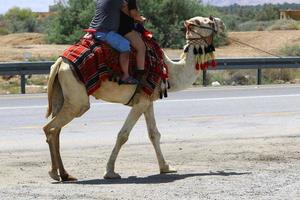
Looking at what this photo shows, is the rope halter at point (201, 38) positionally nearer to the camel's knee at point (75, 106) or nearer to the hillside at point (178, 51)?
the camel's knee at point (75, 106)

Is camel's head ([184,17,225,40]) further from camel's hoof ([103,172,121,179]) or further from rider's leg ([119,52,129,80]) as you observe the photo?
camel's hoof ([103,172,121,179])

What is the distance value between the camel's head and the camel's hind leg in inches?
67.2

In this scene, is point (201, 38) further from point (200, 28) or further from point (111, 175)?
point (111, 175)

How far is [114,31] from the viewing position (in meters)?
10.6

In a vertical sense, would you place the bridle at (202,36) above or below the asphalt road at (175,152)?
above

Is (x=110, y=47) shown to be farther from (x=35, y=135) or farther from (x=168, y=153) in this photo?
(x=35, y=135)

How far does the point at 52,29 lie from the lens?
48.2 metres

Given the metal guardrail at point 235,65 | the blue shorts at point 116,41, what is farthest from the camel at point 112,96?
the metal guardrail at point 235,65

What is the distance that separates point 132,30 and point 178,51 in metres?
29.6

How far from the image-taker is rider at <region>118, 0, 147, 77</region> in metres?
10.6

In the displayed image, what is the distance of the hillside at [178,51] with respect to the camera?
39166 millimetres

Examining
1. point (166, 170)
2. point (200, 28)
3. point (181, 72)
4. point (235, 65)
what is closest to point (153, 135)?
point (166, 170)

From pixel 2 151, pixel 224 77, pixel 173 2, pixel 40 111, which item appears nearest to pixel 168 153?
pixel 2 151

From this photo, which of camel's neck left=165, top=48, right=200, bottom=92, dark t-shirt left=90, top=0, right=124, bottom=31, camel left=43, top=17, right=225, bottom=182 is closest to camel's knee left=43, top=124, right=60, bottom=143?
camel left=43, top=17, right=225, bottom=182
